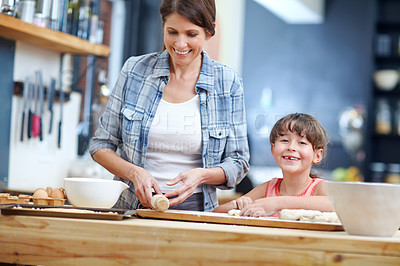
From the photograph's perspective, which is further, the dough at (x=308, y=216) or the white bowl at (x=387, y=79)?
the white bowl at (x=387, y=79)

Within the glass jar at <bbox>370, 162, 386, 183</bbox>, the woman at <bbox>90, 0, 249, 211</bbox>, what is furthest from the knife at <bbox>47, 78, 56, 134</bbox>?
the glass jar at <bbox>370, 162, 386, 183</bbox>

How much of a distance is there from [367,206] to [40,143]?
2.50 metres

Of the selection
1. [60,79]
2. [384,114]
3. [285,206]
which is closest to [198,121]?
[285,206]

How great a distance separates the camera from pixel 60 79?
3.49m

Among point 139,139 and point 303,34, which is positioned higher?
point 303,34

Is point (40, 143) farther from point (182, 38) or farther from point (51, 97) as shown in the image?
point (182, 38)

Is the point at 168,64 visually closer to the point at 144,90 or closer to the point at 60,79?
the point at 144,90

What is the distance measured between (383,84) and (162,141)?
552 cm

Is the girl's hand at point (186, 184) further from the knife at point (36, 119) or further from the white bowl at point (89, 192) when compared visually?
the knife at point (36, 119)

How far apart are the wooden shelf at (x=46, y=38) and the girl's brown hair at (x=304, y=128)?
1.40 meters

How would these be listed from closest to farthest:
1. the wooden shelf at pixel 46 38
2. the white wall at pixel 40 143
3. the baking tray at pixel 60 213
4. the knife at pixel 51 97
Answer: the baking tray at pixel 60 213 < the wooden shelf at pixel 46 38 < the white wall at pixel 40 143 < the knife at pixel 51 97

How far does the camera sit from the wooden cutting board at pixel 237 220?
1.33 metres

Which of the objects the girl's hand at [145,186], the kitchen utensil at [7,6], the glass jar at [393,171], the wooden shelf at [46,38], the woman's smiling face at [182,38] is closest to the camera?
the girl's hand at [145,186]

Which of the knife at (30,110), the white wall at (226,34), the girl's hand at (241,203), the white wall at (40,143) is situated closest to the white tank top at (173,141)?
the girl's hand at (241,203)
